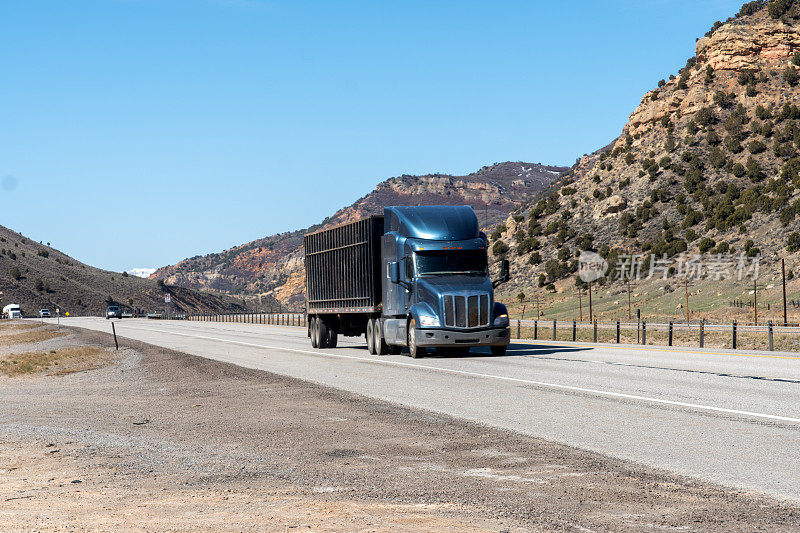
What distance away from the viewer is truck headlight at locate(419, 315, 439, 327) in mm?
24516

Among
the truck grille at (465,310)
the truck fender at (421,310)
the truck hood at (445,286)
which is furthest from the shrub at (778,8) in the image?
the truck fender at (421,310)

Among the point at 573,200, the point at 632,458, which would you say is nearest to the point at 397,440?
the point at 632,458

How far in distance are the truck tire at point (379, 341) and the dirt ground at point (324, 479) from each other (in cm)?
1248

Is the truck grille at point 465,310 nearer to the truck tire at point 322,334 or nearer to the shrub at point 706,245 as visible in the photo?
the truck tire at point 322,334

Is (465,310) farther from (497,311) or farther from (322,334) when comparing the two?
(322,334)

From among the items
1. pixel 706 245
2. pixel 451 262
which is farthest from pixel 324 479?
pixel 706 245

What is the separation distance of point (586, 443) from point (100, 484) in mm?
5381

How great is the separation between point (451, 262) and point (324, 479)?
1764 centimetres

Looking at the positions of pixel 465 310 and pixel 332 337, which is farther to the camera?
pixel 332 337

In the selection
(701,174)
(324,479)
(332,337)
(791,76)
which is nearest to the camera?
(324,479)

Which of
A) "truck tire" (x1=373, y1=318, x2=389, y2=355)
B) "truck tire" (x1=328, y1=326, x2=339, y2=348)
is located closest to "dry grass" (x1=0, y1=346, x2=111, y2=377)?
"truck tire" (x1=328, y1=326, x2=339, y2=348)

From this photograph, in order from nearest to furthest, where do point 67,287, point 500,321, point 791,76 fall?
1. point 500,321
2. point 791,76
3. point 67,287

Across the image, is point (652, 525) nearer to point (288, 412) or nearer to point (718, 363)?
point (288, 412)

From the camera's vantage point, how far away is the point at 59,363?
31.3 meters
